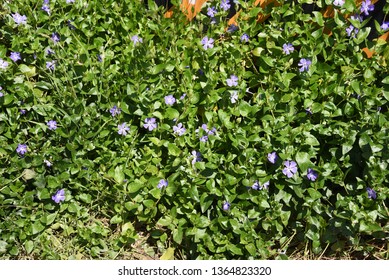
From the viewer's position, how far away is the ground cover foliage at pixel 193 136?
285cm

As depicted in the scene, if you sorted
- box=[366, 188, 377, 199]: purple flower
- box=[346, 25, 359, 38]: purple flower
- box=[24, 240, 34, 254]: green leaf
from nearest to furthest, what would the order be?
1. box=[366, 188, 377, 199]: purple flower
2. box=[346, 25, 359, 38]: purple flower
3. box=[24, 240, 34, 254]: green leaf

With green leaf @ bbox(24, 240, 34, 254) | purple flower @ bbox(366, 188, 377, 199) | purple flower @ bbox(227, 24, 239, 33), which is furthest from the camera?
purple flower @ bbox(227, 24, 239, 33)

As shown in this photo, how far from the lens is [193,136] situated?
2.96 metres

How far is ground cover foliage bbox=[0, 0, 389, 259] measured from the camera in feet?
9.34

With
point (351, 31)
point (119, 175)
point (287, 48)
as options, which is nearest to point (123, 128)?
point (119, 175)

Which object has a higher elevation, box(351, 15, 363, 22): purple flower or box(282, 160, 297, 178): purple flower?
box(351, 15, 363, 22): purple flower

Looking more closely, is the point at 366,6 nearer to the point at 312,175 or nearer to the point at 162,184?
the point at 312,175

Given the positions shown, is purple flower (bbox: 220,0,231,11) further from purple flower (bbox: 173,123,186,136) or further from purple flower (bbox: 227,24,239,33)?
purple flower (bbox: 173,123,186,136)

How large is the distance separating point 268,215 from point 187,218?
41 centimetres

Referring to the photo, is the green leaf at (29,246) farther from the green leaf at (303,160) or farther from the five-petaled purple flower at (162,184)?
the green leaf at (303,160)

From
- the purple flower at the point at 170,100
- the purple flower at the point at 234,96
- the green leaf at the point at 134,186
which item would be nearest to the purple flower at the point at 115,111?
the purple flower at the point at 170,100

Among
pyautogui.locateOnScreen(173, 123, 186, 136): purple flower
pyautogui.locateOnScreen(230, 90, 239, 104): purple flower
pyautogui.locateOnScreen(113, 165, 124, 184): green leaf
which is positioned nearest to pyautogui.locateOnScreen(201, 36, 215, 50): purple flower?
pyautogui.locateOnScreen(230, 90, 239, 104): purple flower
